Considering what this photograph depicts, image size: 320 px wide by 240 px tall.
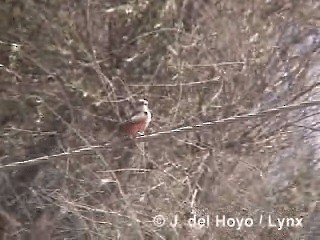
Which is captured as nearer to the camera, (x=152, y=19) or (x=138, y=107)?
Result: (x=138, y=107)

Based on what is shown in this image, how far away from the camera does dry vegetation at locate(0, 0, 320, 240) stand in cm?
389

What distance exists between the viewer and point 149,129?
13.2 feet

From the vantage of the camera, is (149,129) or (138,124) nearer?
(138,124)

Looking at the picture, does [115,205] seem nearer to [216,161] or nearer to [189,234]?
[189,234]

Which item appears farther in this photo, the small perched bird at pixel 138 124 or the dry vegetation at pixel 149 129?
the dry vegetation at pixel 149 129

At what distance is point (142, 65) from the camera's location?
13.5 feet

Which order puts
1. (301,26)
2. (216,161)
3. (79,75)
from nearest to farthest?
(79,75) → (216,161) → (301,26)

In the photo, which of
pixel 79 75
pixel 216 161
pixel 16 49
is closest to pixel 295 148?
pixel 216 161

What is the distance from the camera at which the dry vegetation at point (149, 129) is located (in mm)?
3891

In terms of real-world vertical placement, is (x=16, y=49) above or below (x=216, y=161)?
above

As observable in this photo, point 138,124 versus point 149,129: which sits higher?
point 138,124

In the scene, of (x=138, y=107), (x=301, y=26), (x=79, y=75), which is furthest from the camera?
(x=301, y=26)

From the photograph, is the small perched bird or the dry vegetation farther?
the dry vegetation

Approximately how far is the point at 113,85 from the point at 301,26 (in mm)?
1489
